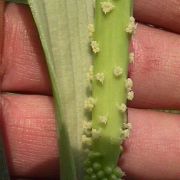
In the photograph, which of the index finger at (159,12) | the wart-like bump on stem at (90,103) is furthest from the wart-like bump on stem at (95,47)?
the index finger at (159,12)

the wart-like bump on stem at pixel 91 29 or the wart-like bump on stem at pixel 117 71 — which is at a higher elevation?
the wart-like bump on stem at pixel 91 29

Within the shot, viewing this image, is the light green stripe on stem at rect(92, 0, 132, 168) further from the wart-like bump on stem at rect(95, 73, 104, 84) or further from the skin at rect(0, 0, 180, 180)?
the skin at rect(0, 0, 180, 180)

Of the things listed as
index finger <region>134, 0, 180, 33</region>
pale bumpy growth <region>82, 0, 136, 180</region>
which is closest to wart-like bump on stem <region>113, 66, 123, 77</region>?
pale bumpy growth <region>82, 0, 136, 180</region>

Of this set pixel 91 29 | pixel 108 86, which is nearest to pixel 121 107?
pixel 108 86

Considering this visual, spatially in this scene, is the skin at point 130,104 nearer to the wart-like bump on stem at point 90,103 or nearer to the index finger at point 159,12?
the index finger at point 159,12

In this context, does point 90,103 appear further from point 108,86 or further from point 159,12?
point 159,12

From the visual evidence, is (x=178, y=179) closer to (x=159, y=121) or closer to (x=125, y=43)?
(x=159, y=121)

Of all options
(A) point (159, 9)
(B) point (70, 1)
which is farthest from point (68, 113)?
(A) point (159, 9)
